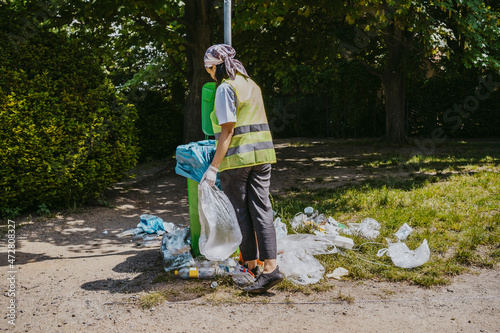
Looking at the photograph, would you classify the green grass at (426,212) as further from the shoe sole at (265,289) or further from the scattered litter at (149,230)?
the scattered litter at (149,230)

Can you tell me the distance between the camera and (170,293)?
3.61 metres

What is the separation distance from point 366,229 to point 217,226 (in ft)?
6.84

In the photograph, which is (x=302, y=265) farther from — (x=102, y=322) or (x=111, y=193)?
(x=111, y=193)

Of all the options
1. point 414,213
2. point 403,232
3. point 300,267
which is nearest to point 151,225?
point 300,267

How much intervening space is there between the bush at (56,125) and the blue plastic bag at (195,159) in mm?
2755

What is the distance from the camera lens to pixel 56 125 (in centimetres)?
618

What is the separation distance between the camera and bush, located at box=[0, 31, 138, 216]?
5.75 metres

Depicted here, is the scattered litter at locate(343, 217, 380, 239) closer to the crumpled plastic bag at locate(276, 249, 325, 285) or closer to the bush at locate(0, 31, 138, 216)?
the crumpled plastic bag at locate(276, 249, 325, 285)

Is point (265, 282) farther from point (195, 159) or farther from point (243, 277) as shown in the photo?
point (195, 159)

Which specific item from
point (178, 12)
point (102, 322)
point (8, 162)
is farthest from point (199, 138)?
point (102, 322)

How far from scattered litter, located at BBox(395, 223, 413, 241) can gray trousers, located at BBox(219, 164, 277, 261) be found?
1732 millimetres

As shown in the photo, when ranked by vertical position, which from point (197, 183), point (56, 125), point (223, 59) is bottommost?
point (197, 183)

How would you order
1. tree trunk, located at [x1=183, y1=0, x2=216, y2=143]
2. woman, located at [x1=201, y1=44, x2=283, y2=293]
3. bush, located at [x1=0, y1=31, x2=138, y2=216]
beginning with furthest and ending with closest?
tree trunk, located at [x1=183, y1=0, x2=216, y2=143] < bush, located at [x1=0, y1=31, x2=138, y2=216] < woman, located at [x1=201, y1=44, x2=283, y2=293]

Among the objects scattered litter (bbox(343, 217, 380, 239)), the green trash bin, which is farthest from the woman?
scattered litter (bbox(343, 217, 380, 239))
